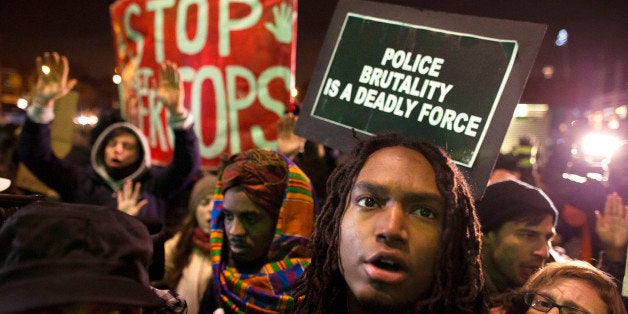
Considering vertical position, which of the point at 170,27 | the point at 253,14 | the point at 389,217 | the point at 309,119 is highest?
the point at 253,14

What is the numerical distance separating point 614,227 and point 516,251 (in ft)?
2.48

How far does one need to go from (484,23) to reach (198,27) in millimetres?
2715

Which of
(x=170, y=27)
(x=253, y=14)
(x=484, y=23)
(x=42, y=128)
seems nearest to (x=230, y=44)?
(x=253, y=14)

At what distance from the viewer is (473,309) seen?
1.66 metres

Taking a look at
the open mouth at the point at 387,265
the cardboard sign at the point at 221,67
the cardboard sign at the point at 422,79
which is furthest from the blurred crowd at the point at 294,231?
the cardboard sign at the point at 422,79

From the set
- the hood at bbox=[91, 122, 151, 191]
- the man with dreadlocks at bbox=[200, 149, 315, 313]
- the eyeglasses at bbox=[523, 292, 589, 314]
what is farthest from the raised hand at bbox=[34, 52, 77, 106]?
the eyeglasses at bbox=[523, 292, 589, 314]

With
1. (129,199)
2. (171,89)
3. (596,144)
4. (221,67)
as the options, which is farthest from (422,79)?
(596,144)

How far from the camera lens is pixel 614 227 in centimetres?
304

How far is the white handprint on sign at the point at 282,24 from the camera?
173 inches

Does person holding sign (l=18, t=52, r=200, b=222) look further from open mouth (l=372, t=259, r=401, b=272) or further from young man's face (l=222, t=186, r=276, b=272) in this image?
open mouth (l=372, t=259, r=401, b=272)

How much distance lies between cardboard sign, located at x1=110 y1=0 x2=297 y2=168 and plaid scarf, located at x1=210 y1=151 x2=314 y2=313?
1.67 meters

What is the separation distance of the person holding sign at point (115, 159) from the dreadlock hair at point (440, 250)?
7.54 feet

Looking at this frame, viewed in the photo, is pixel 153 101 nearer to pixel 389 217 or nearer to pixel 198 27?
pixel 198 27

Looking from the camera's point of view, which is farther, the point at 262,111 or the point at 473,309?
the point at 262,111
